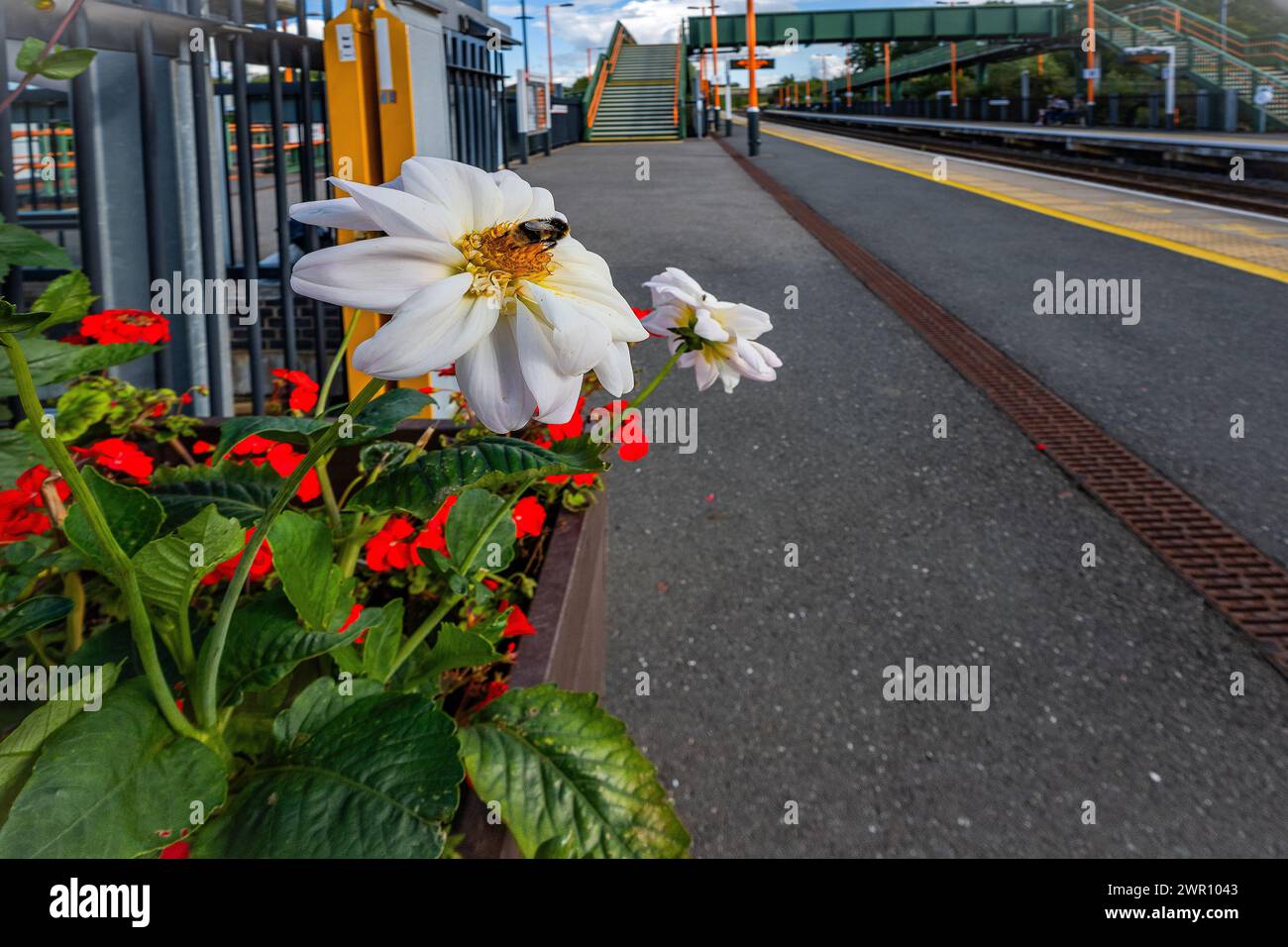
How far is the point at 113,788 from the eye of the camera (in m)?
1.09

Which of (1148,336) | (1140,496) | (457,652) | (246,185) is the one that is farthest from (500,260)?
(1148,336)

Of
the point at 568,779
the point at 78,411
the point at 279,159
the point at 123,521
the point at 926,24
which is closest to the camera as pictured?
the point at 123,521

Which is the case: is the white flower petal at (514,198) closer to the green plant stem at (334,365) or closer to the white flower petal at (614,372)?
the white flower petal at (614,372)

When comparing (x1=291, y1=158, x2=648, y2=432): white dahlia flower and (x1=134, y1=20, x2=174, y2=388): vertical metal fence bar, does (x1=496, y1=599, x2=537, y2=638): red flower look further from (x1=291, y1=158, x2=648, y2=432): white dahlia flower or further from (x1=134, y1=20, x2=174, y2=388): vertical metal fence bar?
(x1=134, y1=20, x2=174, y2=388): vertical metal fence bar

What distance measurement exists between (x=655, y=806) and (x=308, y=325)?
16.2 ft

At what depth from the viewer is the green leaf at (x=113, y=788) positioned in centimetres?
103

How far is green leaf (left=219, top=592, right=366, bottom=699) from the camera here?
123 centimetres

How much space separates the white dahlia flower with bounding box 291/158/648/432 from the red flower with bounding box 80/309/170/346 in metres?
1.68

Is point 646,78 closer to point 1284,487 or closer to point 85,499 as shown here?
point 1284,487

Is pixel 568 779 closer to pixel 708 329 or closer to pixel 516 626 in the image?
pixel 516 626

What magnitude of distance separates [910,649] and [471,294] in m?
2.34

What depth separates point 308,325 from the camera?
5.80m

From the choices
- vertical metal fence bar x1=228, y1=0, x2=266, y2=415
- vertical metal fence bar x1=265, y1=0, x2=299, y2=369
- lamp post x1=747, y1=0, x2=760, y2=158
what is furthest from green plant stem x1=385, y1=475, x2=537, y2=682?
lamp post x1=747, y1=0, x2=760, y2=158
